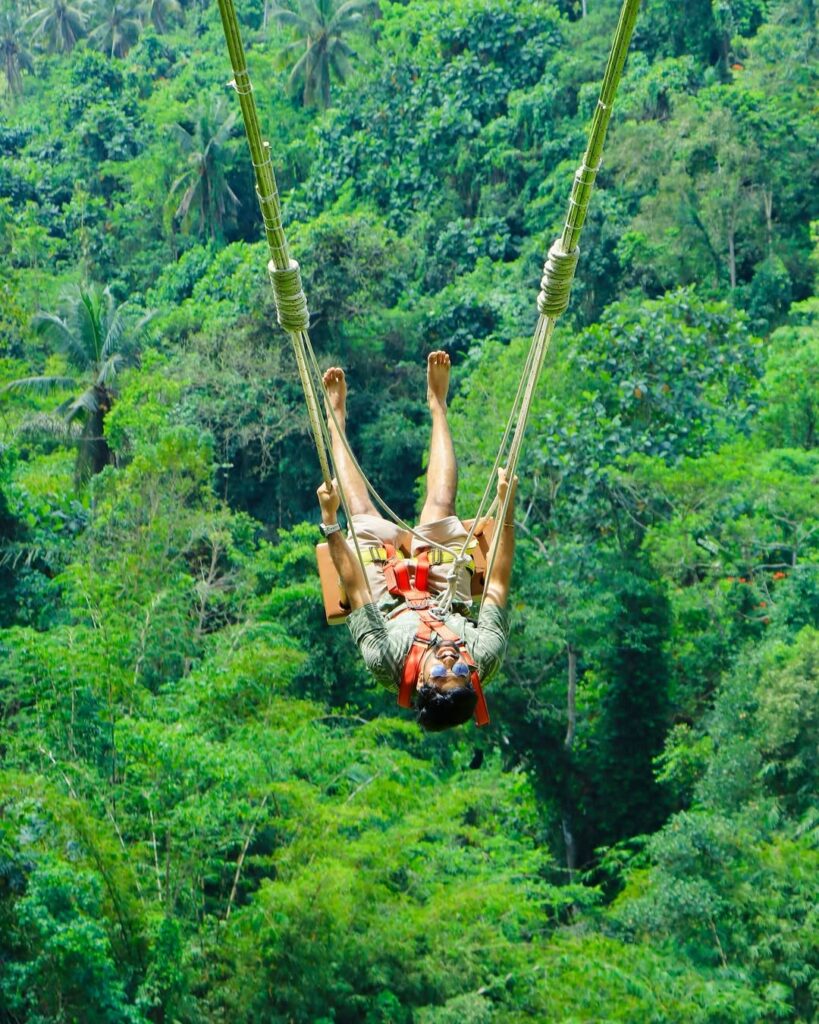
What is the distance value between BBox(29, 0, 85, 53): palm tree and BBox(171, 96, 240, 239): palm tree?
7.41 m

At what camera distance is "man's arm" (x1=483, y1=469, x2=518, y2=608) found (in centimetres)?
435

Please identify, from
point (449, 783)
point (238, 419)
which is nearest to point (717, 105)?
point (238, 419)

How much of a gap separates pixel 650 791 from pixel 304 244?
7.06m

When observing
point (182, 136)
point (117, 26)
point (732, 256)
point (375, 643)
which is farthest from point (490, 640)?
point (117, 26)

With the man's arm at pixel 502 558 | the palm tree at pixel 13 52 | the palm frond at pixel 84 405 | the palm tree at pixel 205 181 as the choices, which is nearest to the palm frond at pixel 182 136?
the palm tree at pixel 205 181

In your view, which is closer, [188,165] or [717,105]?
[717,105]

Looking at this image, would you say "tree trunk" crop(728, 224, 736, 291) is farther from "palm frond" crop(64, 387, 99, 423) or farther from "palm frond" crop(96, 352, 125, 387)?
"palm frond" crop(64, 387, 99, 423)

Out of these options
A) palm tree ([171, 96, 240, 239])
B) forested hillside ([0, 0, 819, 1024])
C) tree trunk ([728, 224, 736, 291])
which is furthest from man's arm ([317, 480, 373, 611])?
palm tree ([171, 96, 240, 239])

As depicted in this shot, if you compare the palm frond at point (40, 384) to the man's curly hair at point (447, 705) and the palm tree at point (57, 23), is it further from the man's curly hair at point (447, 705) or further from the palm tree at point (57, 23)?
the palm tree at point (57, 23)

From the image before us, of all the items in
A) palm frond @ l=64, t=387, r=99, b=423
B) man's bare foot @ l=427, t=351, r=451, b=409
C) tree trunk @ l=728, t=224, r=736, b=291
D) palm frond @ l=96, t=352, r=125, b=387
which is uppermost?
man's bare foot @ l=427, t=351, r=451, b=409

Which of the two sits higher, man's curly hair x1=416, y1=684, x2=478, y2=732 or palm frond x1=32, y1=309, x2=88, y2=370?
man's curly hair x1=416, y1=684, x2=478, y2=732

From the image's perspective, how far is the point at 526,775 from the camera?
14297 mm

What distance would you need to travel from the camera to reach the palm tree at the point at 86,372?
16.3 meters

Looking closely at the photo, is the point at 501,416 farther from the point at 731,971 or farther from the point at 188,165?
the point at 188,165
